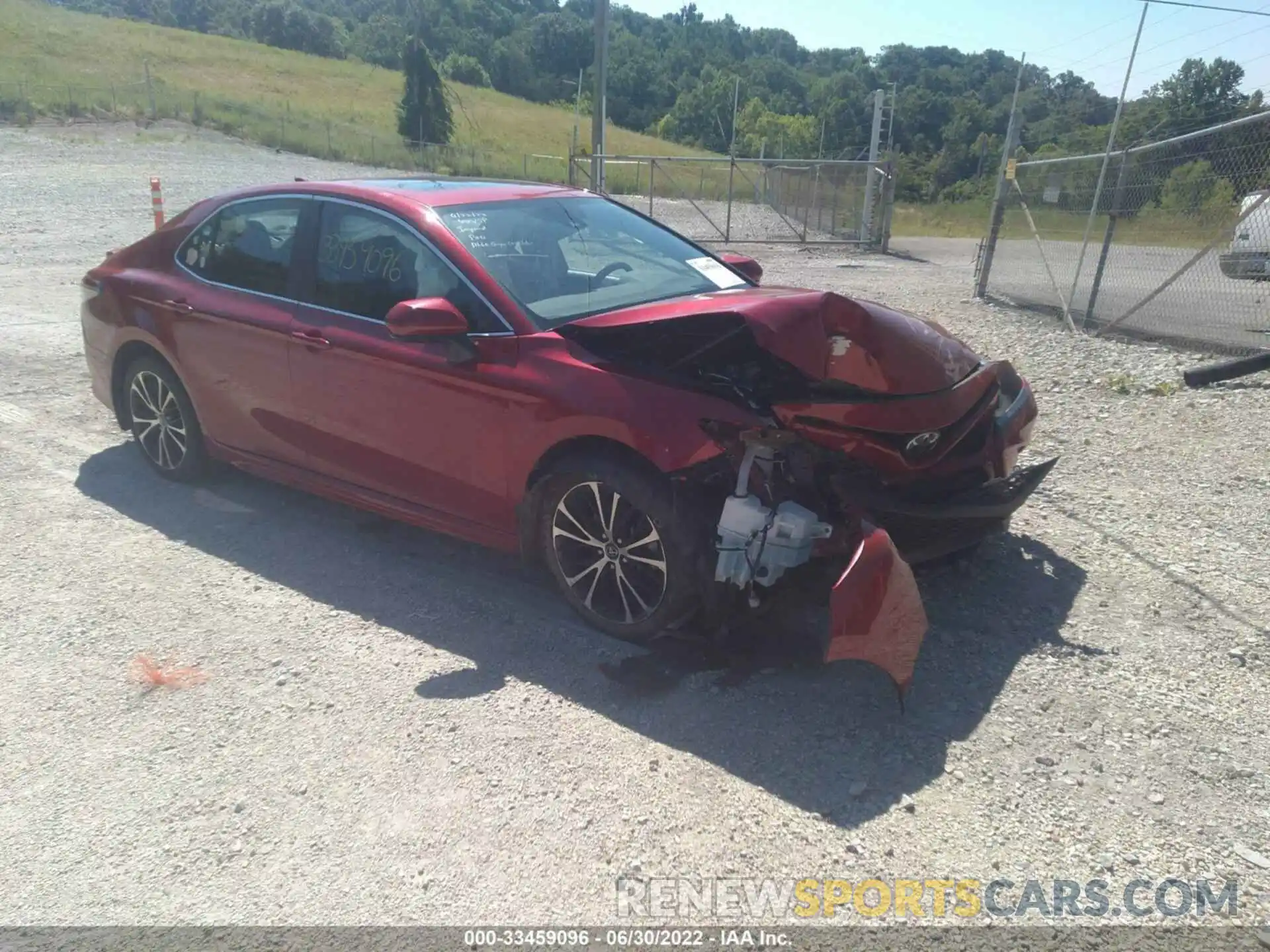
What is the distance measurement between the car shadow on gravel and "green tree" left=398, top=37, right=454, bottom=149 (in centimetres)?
5083

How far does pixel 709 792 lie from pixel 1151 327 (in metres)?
8.16

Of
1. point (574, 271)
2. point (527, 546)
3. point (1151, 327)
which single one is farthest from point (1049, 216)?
point (527, 546)

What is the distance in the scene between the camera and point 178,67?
59938 millimetres

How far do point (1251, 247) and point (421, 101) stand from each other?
5093cm

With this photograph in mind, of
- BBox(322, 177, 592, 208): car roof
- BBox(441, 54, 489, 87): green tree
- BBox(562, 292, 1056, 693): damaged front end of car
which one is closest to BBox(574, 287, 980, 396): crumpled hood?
BBox(562, 292, 1056, 693): damaged front end of car

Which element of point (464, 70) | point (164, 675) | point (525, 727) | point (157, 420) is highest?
point (464, 70)

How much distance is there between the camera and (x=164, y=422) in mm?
5594

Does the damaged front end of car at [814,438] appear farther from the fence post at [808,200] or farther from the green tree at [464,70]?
the green tree at [464,70]

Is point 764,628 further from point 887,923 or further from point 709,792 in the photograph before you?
point 887,923

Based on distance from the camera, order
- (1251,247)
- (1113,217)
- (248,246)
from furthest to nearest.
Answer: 1. (1113,217)
2. (1251,247)
3. (248,246)

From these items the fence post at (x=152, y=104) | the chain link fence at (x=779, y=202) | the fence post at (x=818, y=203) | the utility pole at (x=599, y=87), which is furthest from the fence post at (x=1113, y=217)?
the fence post at (x=152, y=104)

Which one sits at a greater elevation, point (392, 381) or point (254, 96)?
point (254, 96)

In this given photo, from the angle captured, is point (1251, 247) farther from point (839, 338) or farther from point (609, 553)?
point (609, 553)

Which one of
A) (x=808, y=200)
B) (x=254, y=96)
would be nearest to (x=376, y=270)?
(x=808, y=200)
